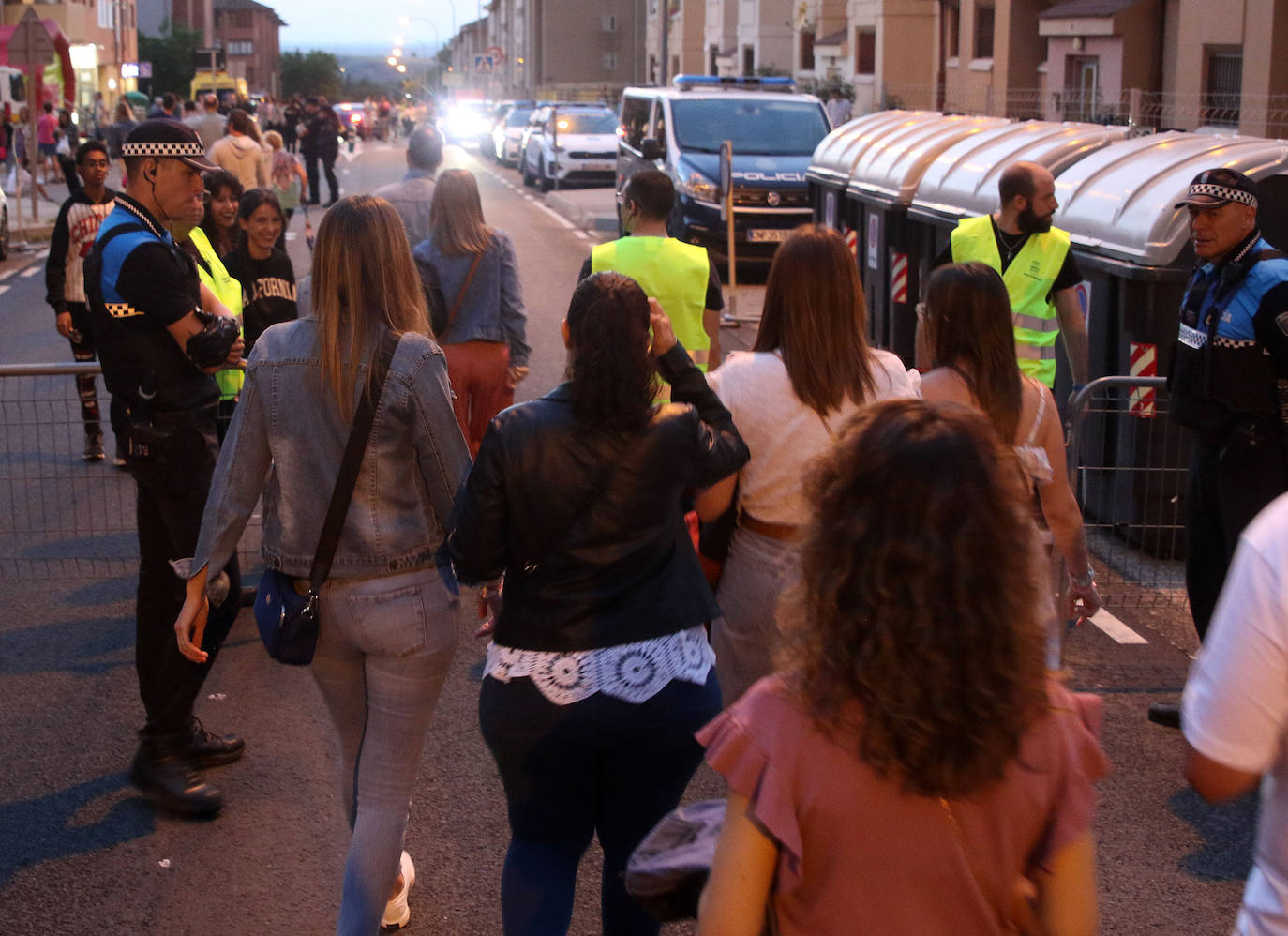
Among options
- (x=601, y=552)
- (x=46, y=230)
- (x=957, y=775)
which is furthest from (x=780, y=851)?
(x=46, y=230)

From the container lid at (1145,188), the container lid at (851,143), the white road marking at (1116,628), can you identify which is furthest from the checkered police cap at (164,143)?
the container lid at (851,143)

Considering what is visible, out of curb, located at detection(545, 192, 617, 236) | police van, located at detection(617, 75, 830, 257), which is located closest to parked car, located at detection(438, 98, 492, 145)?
curb, located at detection(545, 192, 617, 236)

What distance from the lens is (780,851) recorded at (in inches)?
80.3

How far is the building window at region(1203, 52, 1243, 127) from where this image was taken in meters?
20.3

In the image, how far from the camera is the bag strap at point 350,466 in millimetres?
3426

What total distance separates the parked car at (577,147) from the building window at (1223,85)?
48.8 feet

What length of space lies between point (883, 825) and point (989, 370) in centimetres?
228

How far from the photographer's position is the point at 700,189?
1803cm

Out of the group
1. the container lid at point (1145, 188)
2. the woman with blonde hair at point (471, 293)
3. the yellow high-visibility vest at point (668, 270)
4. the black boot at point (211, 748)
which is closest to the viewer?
the black boot at point (211, 748)

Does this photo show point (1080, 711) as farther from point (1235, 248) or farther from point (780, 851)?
point (1235, 248)

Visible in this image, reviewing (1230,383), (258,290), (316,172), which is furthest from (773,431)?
(316,172)

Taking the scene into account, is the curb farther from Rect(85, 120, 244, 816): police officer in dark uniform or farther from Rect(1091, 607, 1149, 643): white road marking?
Rect(85, 120, 244, 816): police officer in dark uniform

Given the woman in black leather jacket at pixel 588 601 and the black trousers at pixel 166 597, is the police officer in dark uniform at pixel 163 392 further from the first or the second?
the woman in black leather jacket at pixel 588 601

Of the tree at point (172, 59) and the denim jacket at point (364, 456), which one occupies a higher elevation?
the tree at point (172, 59)
